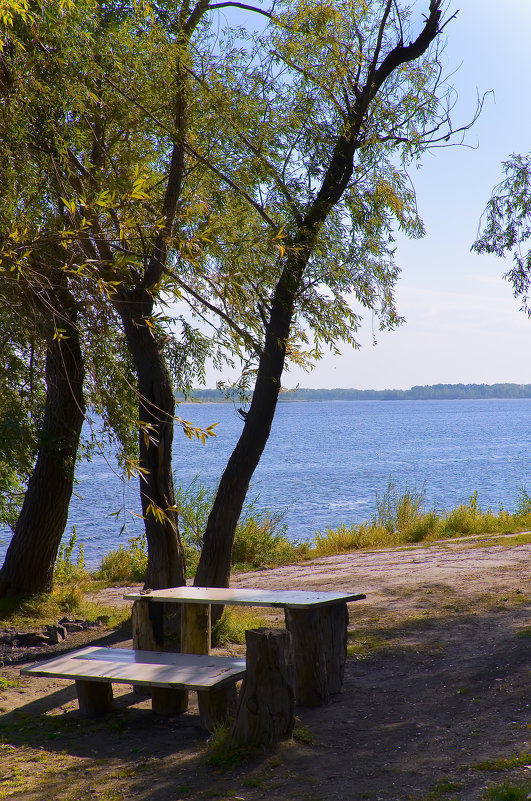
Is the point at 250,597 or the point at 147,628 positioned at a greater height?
the point at 250,597

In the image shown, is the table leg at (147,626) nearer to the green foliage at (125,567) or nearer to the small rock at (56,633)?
the small rock at (56,633)

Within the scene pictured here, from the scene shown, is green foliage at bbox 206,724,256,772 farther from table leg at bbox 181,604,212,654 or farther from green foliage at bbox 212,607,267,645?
green foliage at bbox 212,607,267,645

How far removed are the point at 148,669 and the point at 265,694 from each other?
972mm

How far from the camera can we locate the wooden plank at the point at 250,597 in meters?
5.42

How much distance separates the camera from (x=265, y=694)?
14.9 ft

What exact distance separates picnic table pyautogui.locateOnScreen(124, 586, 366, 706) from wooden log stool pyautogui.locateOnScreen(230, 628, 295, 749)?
2.64ft

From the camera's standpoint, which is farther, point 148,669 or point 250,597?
point 250,597

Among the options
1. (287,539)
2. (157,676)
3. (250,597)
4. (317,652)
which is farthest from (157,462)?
(287,539)

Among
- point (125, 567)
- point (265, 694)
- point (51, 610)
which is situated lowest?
point (125, 567)

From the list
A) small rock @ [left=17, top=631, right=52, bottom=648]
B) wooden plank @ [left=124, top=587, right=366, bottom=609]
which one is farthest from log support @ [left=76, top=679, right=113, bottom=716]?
small rock @ [left=17, top=631, right=52, bottom=648]

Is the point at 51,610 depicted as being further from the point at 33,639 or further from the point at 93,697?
the point at 93,697

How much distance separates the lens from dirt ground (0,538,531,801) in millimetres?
4055

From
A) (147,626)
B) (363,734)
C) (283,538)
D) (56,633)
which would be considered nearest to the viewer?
(363,734)

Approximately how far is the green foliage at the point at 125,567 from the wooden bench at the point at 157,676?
6466mm
